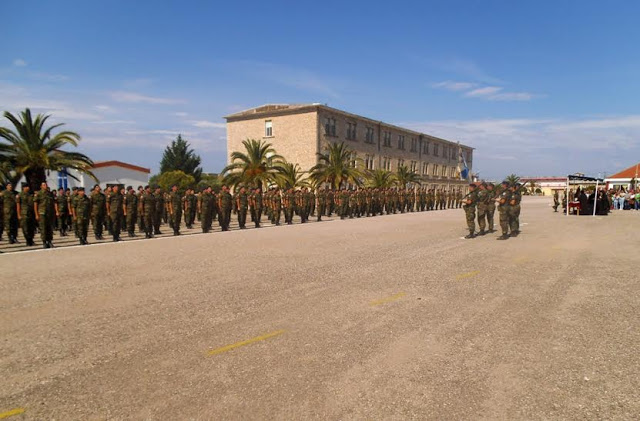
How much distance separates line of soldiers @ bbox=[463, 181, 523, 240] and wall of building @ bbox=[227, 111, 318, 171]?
26.0 m

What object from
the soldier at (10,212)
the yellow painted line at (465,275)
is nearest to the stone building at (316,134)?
the soldier at (10,212)

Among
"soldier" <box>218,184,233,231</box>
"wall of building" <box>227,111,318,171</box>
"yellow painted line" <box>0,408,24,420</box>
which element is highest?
"wall of building" <box>227,111,318,171</box>

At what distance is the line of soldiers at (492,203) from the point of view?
13273 millimetres

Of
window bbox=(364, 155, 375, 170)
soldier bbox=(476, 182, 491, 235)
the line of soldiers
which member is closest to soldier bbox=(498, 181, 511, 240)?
the line of soldiers

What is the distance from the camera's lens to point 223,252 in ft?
34.2

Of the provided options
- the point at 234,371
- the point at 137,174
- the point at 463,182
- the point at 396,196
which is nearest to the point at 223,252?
the point at 234,371

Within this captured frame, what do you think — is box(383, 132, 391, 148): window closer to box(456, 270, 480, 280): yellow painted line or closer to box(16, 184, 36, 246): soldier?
box(16, 184, 36, 246): soldier

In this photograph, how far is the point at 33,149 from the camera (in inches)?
814

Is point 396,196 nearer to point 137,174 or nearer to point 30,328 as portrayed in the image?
point 30,328

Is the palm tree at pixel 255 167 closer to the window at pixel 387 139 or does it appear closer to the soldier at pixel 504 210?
the soldier at pixel 504 210

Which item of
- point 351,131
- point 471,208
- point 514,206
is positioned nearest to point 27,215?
point 471,208

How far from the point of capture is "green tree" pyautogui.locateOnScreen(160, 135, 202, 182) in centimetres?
6134

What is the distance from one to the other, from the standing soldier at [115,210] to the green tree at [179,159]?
49144 millimetres

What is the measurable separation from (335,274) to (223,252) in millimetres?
3873
